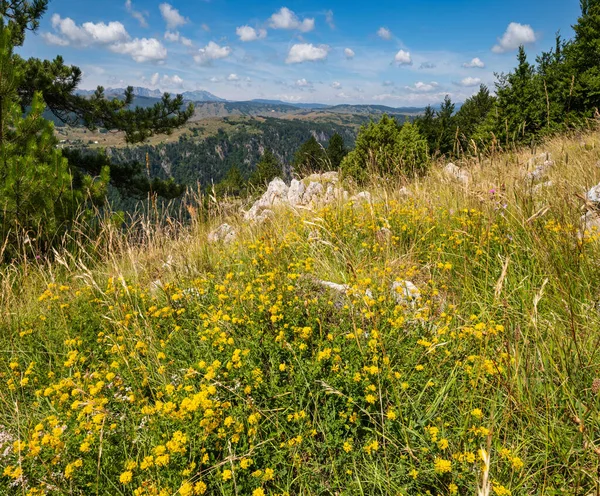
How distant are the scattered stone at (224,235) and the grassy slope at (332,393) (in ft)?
6.54

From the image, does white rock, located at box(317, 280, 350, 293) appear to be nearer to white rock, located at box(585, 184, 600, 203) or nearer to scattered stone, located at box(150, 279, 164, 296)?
scattered stone, located at box(150, 279, 164, 296)

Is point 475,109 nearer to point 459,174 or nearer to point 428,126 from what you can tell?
point 428,126

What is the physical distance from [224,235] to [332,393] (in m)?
4.14

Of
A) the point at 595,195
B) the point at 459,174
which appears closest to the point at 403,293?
the point at 595,195

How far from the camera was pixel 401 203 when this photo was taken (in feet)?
17.6

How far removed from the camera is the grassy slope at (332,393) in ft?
5.39

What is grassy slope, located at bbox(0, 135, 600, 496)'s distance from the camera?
164 centimetres

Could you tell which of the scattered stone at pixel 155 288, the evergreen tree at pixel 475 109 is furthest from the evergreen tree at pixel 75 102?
the evergreen tree at pixel 475 109

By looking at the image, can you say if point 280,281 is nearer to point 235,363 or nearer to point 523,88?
point 235,363

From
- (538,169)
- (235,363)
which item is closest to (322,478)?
(235,363)

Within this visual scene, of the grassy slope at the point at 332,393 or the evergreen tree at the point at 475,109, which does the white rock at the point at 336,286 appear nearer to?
A: the grassy slope at the point at 332,393

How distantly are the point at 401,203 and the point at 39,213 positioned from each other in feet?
19.6

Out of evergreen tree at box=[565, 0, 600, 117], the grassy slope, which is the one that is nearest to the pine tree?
A: the grassy slope

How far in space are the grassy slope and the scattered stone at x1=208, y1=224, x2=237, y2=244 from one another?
6.54 feet
